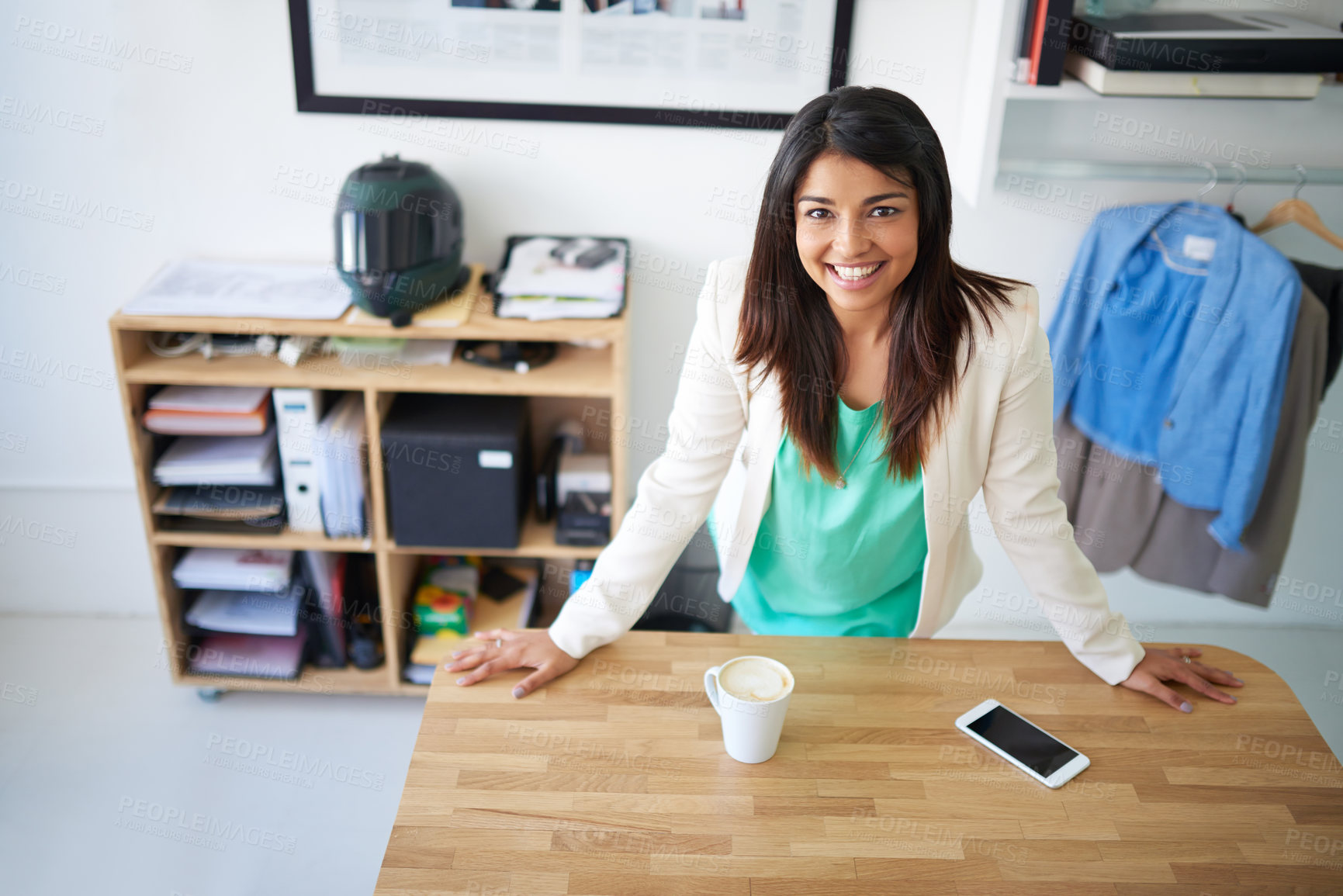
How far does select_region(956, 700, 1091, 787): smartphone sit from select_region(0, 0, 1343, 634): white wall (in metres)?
1.45

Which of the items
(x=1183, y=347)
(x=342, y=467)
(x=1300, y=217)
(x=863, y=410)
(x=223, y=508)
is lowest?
(x=223, y=508)

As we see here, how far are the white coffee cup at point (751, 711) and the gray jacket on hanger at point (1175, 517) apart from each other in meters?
1.47

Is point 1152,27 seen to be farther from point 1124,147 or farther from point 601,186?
point 601,186

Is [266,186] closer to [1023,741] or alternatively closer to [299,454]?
[299,454]

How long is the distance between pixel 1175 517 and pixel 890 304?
1373 mm

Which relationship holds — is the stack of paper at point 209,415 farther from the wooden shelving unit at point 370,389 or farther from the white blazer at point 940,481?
the white blazer at point 940,481

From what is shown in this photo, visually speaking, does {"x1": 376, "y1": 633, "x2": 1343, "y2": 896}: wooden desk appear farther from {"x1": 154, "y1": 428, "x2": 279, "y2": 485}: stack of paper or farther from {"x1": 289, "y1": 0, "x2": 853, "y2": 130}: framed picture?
{"x1": 289, "y1": 0, "x2": 853, "y2": 130}: framed picture

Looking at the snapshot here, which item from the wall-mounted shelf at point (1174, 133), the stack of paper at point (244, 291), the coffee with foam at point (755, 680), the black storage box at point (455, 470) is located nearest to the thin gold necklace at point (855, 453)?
the coffee with foam at point (755, 680)

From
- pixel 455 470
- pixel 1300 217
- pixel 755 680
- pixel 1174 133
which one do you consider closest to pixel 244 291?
pixel 455 470

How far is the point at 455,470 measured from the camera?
2.40m

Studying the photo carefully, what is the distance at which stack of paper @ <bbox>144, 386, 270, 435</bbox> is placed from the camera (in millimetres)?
2387

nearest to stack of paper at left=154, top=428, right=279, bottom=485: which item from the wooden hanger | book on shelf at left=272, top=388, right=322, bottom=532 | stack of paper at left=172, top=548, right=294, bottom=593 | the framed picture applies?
book on shelf at left=272, top=388, right=322, bottom=532

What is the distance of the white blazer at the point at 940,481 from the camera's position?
147 centimetres

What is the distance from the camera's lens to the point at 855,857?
1169 mm
